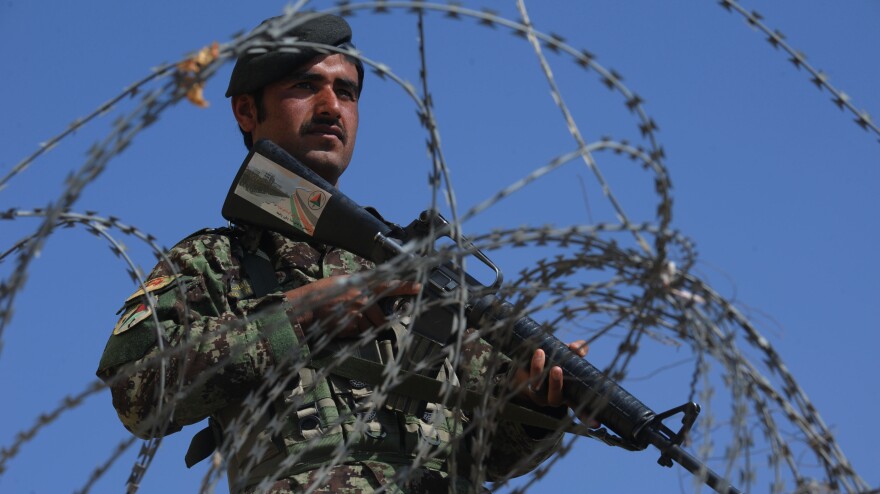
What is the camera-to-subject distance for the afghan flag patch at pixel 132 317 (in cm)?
344

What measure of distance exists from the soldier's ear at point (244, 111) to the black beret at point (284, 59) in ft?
0.10

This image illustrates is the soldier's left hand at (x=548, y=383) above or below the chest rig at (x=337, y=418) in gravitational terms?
above

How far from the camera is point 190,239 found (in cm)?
384

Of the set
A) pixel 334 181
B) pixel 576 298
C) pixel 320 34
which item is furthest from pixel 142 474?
pixel 320 34

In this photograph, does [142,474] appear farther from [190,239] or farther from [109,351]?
[190,239]

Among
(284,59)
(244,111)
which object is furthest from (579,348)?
(244,111)

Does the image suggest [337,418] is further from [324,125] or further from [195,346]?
[324,125]

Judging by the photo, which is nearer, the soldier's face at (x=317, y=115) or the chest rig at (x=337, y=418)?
the chest rig at (x=337, y=418)

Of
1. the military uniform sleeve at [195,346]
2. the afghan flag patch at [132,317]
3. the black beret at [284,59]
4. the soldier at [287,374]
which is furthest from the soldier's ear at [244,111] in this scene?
the afghan flag patch at [132,317]

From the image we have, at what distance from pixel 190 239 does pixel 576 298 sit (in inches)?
71.6

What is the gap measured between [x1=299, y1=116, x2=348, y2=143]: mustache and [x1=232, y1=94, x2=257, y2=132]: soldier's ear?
357mm

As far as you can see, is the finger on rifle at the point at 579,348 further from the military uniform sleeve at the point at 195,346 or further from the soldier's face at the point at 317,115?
the soldier's face at the point at 317,115

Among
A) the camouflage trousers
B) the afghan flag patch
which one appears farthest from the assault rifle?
the afghan flag patch

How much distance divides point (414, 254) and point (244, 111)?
5.09 ft
